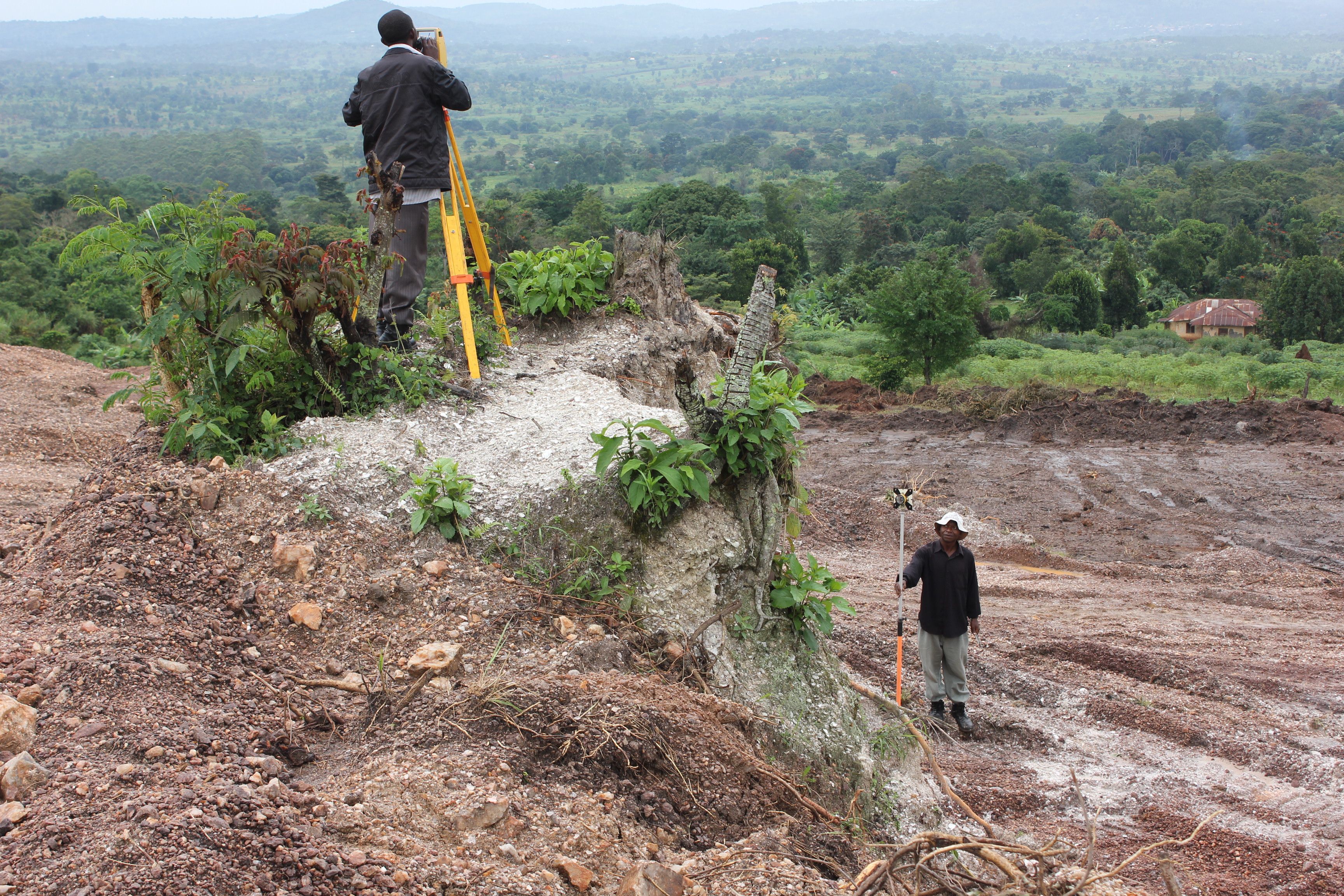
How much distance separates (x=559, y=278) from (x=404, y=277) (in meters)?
1.64

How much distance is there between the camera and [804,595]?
4.97 meters

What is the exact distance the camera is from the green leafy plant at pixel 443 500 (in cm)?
434

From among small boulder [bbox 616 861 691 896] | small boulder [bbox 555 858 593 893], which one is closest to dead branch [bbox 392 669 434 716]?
small boulder [bbox 555 858 593 893]

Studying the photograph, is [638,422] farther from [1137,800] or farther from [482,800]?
[1137,800]

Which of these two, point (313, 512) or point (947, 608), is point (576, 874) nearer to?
point (313, 512)

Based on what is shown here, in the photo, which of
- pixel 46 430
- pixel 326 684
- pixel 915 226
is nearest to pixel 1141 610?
pixel 326 684

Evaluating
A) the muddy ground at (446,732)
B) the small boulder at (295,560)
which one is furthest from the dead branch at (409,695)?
the small boulder at (295,560)

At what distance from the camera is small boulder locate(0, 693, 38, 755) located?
2.66 meters

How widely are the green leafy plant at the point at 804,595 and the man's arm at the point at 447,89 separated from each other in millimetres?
3284

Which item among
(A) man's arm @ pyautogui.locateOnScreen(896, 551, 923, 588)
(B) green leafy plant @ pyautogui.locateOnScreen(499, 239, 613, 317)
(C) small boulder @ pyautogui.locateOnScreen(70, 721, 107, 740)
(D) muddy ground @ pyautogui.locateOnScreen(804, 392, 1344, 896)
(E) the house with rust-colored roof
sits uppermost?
(B) green leafy plant @ pyautogui.locateOnScreen(499, 239, 613, 317)

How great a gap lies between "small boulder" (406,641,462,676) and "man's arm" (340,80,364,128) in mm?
3340

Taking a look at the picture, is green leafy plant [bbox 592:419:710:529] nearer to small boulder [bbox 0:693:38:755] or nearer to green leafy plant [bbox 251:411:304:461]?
green leafy plant [bbox 251:411:304:461]

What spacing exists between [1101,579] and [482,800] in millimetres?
9721

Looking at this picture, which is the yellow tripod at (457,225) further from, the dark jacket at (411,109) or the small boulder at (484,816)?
the small boulder at (484,816)
